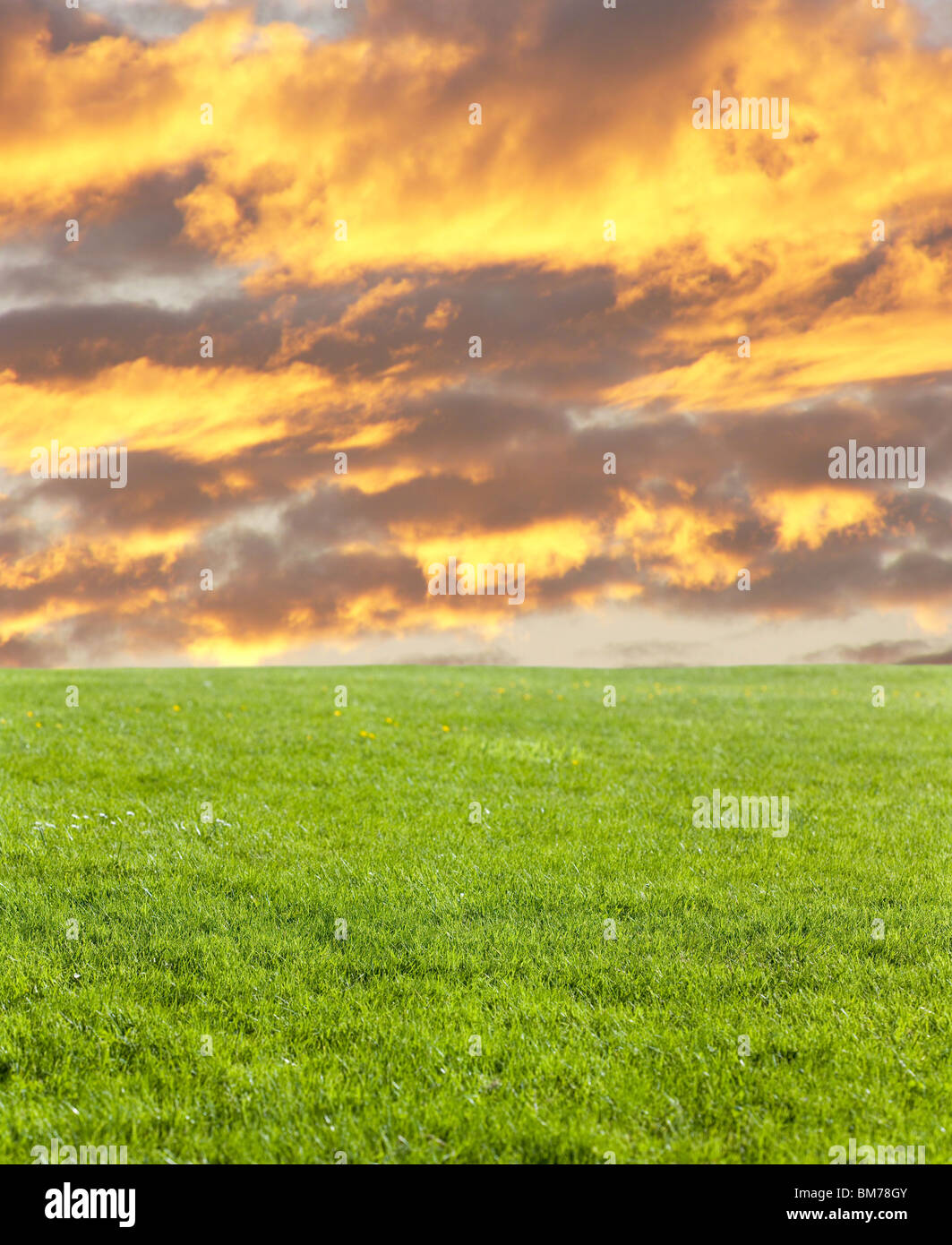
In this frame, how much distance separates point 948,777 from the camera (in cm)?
1544

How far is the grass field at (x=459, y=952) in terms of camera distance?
5.55m

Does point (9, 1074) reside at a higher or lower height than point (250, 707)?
lower

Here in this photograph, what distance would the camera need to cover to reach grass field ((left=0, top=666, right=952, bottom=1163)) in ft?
18.2

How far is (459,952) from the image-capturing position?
786cm

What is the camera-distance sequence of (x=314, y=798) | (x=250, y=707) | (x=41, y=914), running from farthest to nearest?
(x=250, y=707) < (x=314, y=798) < (x=41, y=914)

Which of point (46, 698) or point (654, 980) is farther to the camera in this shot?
point (46, 698)

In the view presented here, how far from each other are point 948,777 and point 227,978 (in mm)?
13259

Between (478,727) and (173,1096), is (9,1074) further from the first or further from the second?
Answer: (478,727)

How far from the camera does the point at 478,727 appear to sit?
60.2 ft

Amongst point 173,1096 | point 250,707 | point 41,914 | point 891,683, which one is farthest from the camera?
point 891,683
